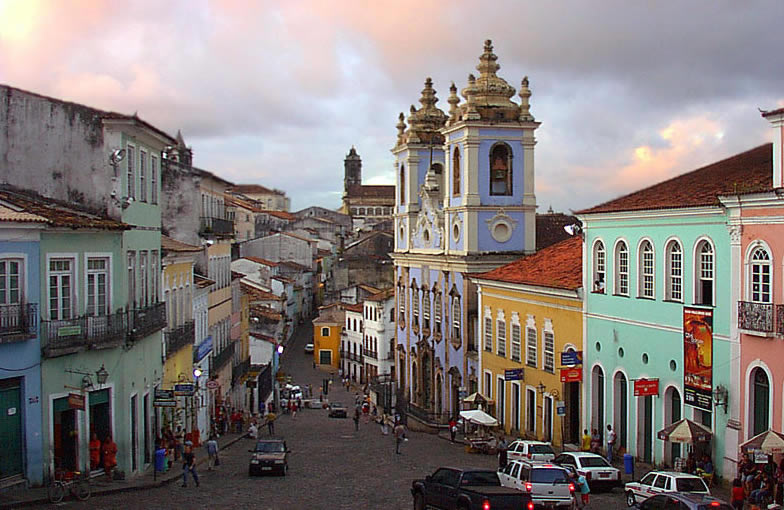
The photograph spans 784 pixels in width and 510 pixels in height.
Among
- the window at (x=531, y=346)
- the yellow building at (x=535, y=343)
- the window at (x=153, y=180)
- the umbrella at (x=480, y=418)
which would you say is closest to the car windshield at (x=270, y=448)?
the window at (x=153, y=180)

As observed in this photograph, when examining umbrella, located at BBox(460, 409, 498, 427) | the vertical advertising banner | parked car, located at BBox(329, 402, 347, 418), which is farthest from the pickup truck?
parked car, located at BBox(329, 402, 347, 418)

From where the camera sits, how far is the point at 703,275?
2939 centimetres

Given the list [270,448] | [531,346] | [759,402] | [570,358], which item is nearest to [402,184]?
[531,346]

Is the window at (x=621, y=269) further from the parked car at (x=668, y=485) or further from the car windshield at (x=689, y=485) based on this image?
the car windshield at (x=689, y=485)

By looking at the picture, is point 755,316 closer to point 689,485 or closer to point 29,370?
point 689,485

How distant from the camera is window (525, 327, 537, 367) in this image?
1645 inches

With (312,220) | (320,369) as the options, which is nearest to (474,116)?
(320,369)

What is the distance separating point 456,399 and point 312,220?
93817 mm

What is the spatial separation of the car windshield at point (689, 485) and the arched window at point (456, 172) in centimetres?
3293

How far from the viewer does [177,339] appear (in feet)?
120

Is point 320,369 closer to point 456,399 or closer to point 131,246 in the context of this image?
point 456,399

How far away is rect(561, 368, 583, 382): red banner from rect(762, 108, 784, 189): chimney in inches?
475

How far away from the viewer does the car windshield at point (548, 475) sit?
78.2 ft

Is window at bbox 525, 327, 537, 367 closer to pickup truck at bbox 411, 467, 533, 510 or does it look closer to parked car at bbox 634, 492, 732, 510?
pickup truck at bbox 411, 467, 533, 510
